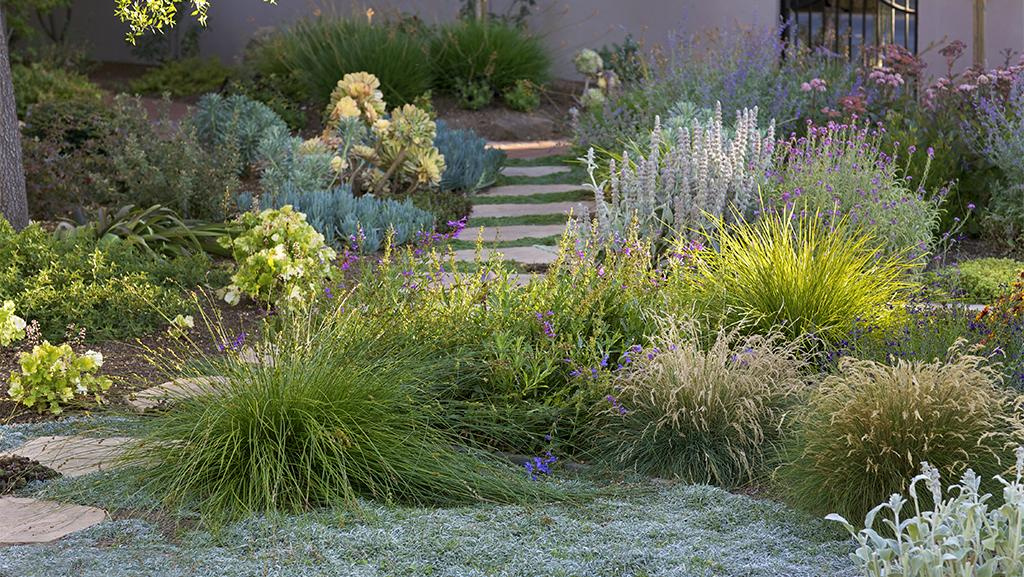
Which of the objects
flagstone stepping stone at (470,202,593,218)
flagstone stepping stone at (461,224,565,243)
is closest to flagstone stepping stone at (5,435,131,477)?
flagstone stepping stone at (461,224,565,243)

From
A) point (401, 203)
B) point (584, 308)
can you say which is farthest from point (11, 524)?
point (401, 203)

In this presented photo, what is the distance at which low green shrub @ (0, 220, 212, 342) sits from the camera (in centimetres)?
557

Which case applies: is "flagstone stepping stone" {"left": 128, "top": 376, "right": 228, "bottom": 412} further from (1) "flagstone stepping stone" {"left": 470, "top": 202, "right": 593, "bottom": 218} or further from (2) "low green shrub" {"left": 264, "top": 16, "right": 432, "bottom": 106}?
(2) "low green shrub" {"left": 264, "top": 16, "right": 432, "bottom": 106}

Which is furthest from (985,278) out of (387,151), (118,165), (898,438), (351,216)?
(118,165)

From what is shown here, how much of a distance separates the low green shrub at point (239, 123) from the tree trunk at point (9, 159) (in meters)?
2.26

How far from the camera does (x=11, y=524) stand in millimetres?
3443

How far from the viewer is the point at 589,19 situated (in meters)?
13.9

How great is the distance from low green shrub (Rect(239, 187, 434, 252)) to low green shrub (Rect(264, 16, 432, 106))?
3.68 meters

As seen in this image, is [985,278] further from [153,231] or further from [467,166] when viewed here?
[153,231]

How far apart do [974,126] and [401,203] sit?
12.8 feet

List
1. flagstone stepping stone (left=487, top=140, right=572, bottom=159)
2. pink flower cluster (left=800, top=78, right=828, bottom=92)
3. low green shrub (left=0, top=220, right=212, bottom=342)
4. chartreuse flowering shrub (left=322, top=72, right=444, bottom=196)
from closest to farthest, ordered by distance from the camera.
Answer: low green shrub (left=0, top=220, right=212, bottom=342) → pink flower cluster (left=800, top=78, right=828, bottom=92) → chartreuse flowering shrub (left=322, top=72, right=444, bottom=196) → flagstone stepping stone (left=487, top=140, right=572, bottom=159)

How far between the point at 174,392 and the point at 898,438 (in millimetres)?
2351

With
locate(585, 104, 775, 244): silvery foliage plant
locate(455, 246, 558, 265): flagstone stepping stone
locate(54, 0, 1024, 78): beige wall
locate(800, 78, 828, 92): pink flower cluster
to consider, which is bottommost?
locate(455, 246, 558, 265): flagstone stepping stone

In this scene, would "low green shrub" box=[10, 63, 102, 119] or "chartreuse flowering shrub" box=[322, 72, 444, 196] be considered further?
"low green shrub" box=[10, 63, 102, 119]
